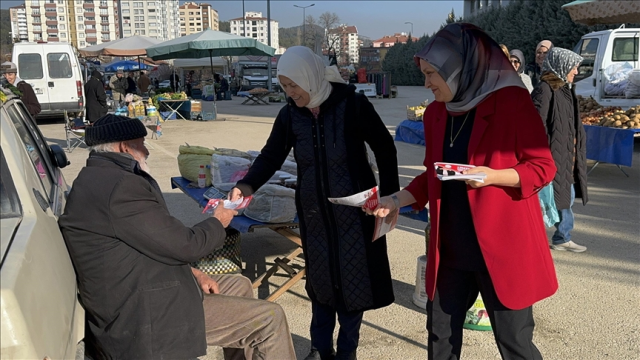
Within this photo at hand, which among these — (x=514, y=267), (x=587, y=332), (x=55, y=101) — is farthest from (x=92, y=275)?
(x=55, y=101)

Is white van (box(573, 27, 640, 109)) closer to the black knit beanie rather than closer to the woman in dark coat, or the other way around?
the woman in dark coat

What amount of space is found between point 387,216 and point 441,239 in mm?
280

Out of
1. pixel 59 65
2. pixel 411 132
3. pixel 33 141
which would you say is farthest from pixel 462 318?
pixel 59 65

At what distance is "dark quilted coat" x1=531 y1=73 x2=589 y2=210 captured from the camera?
4637mm

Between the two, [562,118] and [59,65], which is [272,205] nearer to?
[562,118]

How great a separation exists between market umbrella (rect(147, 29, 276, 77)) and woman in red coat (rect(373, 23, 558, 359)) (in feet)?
47.4

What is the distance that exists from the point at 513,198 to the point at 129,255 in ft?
4.91

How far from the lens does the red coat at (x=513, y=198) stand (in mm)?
2186

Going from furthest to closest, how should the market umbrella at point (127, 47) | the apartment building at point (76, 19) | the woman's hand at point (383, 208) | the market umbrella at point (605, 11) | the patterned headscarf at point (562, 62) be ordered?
the apartment building at point (76, 19) < the market umbrella at point (127, 47) < the market umbrella at point (605, 11) < the patterned headscarf at point (562, 62) < the woman's hand at point (383, 208)

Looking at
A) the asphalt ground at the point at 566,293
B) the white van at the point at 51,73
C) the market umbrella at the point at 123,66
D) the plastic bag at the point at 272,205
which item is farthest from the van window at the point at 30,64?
the market umbrella at the point at 123,66

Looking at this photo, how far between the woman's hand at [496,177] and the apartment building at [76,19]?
145295 mm

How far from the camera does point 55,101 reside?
16844 mm

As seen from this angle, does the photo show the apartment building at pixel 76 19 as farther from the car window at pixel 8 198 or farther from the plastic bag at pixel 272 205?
the car window at pixel 8 198

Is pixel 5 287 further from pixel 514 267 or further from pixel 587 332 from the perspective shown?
pixel 587 332
